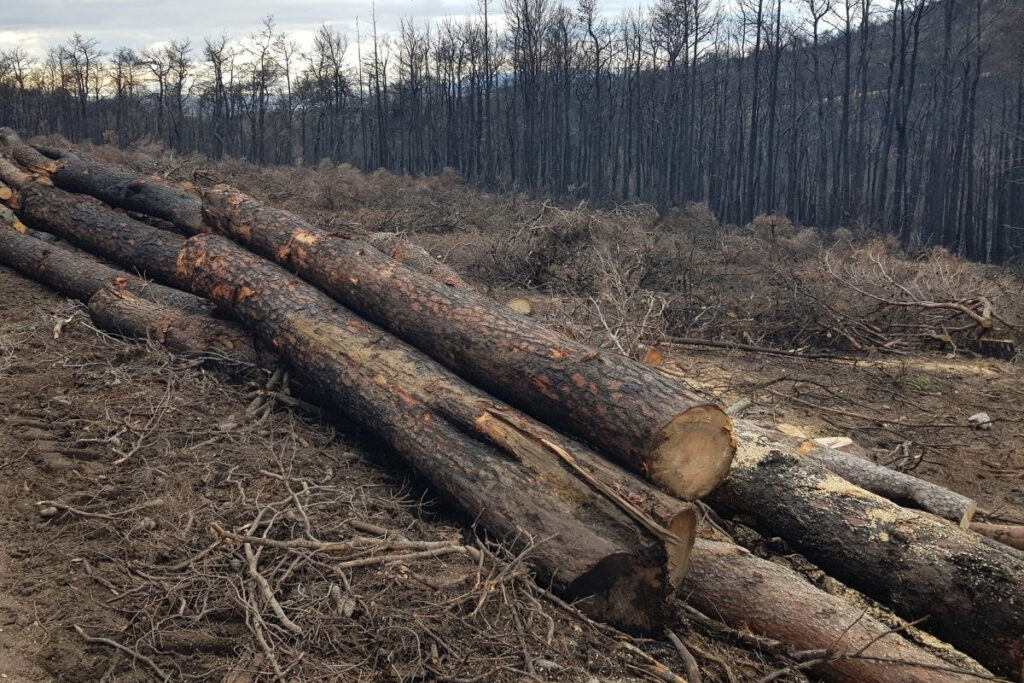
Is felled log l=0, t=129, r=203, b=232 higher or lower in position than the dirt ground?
higher

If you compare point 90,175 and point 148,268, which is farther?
point 90,175

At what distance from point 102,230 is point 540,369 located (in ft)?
20.1

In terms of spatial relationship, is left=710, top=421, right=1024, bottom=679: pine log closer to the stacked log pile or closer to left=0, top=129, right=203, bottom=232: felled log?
the stacked log pile

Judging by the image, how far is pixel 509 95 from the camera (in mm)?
38000

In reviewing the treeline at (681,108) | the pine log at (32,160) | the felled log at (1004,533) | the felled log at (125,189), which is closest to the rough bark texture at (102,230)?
the felled log at (125,189)

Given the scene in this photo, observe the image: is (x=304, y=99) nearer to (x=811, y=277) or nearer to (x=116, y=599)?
(x=811, y=277)

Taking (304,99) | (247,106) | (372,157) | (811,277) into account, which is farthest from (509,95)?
(811,277)

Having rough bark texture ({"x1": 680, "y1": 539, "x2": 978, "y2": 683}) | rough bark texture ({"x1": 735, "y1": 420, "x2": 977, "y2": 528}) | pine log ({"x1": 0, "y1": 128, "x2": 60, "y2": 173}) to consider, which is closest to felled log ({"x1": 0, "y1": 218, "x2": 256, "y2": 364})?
pine log ({"x1": 0, "y1": 128, "x2": 60, "y2": 173})

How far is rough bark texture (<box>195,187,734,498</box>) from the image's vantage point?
3801mm

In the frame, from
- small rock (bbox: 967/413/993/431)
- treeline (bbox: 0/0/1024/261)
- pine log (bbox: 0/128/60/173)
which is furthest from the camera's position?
treeline (bbox: 0/0/1024/261)

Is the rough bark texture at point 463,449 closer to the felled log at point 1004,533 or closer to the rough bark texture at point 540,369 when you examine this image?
the rough bark texture at point 540,369

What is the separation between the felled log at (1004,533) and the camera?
13.9 ft

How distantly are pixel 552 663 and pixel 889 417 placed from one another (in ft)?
19.2

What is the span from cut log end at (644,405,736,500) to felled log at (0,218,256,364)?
11.3 ft
